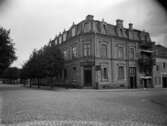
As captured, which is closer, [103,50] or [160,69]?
[103,50]

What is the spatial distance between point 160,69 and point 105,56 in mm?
18159

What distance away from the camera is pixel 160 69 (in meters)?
40.6

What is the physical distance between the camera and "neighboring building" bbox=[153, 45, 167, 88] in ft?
128

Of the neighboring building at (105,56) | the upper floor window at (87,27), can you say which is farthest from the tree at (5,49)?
the upper floor window at (87,27)

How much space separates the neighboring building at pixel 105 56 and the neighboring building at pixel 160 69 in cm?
244

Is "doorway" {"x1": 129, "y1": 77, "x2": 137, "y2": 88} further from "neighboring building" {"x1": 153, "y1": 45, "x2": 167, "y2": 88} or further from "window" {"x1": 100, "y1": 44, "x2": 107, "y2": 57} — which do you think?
"window" {"x1": 100, "y1": 44, "x2": 107, "y2": 57}

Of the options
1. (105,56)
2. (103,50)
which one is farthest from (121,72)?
(103,50)

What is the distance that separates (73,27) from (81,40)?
15.4ft

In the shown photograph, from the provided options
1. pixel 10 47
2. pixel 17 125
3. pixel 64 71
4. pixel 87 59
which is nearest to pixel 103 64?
pixel 87 59

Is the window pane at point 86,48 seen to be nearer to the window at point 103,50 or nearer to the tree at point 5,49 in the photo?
the window at point 103,50

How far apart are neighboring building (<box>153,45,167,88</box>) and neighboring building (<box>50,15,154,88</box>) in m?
2.44

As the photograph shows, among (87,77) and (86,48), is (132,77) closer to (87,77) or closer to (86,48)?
(87,77)

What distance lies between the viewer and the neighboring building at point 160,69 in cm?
3909

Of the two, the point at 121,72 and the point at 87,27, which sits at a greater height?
the point at 87,27
